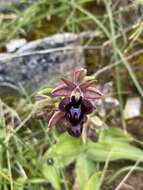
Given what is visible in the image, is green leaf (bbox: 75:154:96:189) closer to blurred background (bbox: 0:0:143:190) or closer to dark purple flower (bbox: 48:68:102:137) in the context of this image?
blurred background (bbox: 0:0:143:190)

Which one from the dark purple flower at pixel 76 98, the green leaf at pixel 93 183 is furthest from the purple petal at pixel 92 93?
the green leaf at pixel 93 183

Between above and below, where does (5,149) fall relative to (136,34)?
below

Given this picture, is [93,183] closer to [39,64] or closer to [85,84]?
[85,84]

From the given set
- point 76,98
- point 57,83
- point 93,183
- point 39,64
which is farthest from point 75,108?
point 39,64

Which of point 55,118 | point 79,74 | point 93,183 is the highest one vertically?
point 79,74

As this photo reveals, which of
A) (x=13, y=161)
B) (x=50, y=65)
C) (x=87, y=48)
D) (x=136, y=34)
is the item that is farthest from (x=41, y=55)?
(x=13, y=161)

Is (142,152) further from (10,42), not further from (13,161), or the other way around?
(10,42)

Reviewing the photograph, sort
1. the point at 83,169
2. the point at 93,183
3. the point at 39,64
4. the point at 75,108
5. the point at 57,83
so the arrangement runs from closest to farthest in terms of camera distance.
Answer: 1. the point at 75,108
2. the point at 93,183
3. the point at 83,169
4. the point at 57,83
5. the point at 39,64

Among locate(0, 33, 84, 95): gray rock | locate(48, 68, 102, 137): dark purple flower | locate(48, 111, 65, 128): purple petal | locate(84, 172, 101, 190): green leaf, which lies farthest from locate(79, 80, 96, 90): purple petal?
locate(0, 33, 84, 95): gray rock

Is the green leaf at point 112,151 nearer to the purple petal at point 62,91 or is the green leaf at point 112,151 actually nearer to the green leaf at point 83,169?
the green leaf at point 83,169
